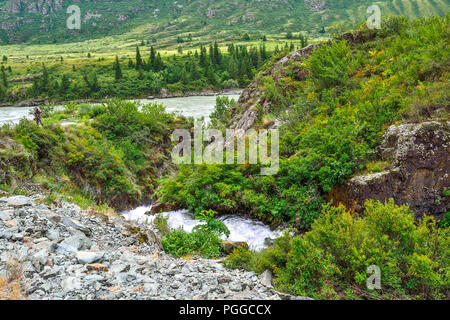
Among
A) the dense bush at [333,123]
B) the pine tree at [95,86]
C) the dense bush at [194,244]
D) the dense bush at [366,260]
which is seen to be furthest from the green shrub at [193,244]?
the pine tree at [95,86]

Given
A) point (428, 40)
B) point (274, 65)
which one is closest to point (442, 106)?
point (428, 40)

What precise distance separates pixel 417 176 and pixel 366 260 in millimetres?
5493

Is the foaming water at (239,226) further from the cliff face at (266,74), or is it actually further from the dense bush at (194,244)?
the cliff face at (266,74)

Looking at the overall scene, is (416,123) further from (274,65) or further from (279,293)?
(274,65)

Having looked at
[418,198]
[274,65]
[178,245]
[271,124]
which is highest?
[274,65]

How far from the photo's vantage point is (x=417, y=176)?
10250 millimetres

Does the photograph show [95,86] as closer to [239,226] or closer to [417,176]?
[239,226]

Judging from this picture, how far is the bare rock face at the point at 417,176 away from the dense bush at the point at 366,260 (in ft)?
10.7

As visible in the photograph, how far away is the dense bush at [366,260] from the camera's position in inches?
232

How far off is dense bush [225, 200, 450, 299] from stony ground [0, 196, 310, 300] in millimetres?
661

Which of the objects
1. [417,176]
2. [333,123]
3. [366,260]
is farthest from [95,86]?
[366,260]

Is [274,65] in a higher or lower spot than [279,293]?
higher

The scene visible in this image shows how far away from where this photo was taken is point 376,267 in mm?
6027
